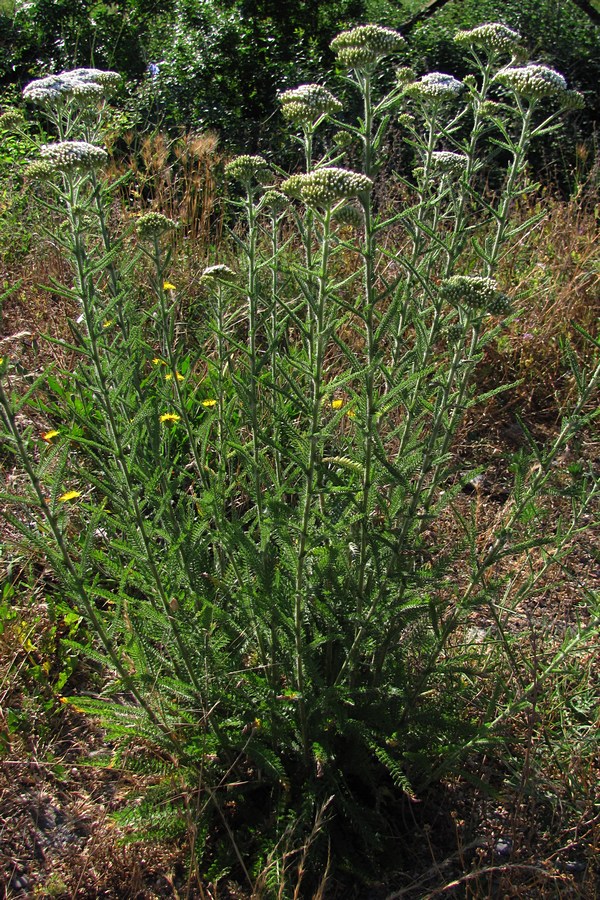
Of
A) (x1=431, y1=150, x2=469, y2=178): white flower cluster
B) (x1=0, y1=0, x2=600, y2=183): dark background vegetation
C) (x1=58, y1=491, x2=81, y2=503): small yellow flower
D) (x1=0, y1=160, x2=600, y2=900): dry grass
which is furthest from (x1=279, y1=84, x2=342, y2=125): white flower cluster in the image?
(x1=0, y1=0, x2=600, y2=183): dark background vegetation

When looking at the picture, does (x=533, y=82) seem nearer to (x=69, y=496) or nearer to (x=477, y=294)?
(x=477, y=294)

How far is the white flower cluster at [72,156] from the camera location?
208cm

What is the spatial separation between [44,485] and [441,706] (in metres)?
2.35

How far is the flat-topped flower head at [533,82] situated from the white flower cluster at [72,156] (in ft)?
4.12

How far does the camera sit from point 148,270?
511 centimetres

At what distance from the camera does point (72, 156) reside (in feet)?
6.86

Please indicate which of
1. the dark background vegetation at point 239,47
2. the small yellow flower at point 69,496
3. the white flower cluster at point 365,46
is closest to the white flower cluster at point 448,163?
the white flower cluster at point 365,46

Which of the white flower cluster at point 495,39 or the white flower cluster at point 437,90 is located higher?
the white flower cluster at point 495,39

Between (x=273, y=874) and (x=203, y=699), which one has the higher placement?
(x=203, y=699)

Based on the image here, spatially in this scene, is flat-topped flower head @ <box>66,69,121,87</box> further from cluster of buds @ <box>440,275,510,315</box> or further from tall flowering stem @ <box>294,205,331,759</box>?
cluster of buds @ <box>440,275,510,315</box>

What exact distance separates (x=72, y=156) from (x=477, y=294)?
1.17 metres

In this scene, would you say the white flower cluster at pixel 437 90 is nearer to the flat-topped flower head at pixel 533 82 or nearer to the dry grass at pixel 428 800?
the flat-topped flower head at pixel 533 82

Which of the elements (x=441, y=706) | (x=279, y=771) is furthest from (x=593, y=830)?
(x=279, y=771)

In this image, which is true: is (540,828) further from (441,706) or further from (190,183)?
(190,183)
